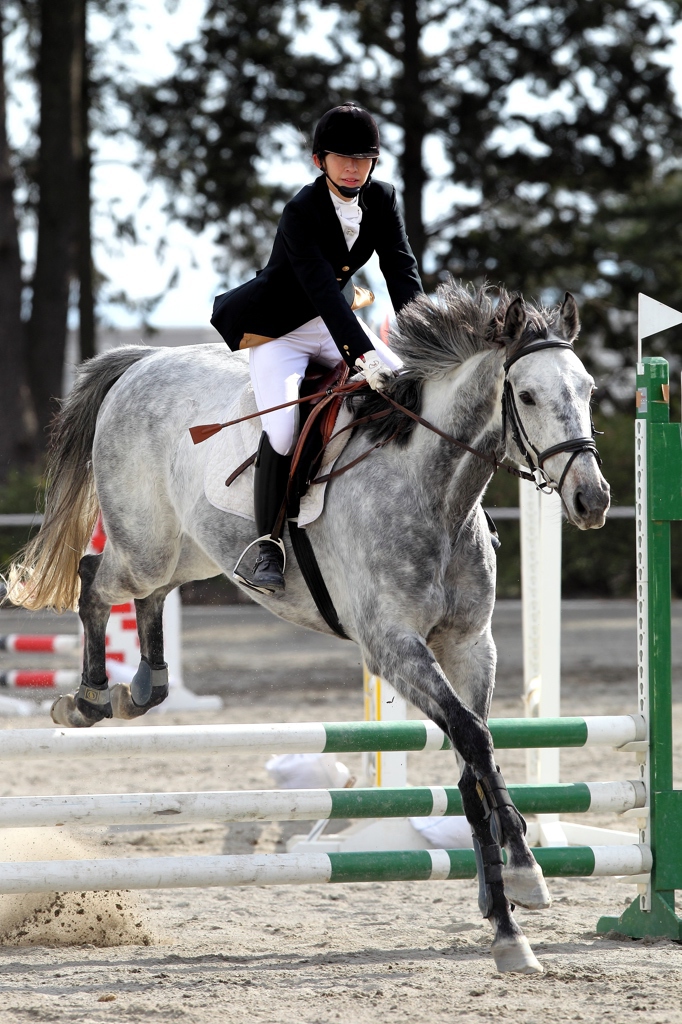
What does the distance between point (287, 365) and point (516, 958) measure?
184 cm

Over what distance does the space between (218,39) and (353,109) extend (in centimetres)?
1187

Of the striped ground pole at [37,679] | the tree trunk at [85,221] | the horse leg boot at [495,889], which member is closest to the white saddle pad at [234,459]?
the horse leg boot at [495,889]

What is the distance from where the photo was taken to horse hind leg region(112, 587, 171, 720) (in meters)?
4.40

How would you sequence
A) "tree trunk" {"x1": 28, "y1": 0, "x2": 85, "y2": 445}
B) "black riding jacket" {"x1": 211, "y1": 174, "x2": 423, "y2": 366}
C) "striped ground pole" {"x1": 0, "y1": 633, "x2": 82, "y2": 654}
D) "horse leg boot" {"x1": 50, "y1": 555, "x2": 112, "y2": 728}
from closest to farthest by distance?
"black riding jacket" {"x1": 211, "y1": 174, "x2": 423, "y2": 366} < "horse leg boot" {"x1": 50, "y1": 555, "x2": 112, "y2": 728} < "striped ground pole" {"x1": 0, "y1": 633, "x2": 82, "y2": 654} < "tree trunk" {"x1": 28, "y1": 0, "x2": 85, "y2": 445}

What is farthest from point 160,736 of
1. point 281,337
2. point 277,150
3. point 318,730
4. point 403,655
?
point 277,150

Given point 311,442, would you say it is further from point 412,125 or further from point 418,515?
point 412,125

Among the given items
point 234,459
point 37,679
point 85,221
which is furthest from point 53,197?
point 234,459

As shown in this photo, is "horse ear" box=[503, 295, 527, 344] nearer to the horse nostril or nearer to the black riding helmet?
the horse nostril

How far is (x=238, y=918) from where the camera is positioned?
→ 4.09 m

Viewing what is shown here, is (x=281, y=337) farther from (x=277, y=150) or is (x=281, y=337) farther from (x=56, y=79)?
(x=56, y=79)

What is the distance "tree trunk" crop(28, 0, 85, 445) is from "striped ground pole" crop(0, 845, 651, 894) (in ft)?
38.8

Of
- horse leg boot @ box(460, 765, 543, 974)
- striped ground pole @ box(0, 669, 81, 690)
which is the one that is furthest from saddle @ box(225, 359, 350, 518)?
striped ground pole @ box(0, 669, 81, 690)

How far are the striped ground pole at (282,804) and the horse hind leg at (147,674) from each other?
861mm

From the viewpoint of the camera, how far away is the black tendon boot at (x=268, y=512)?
3518 millimetres
